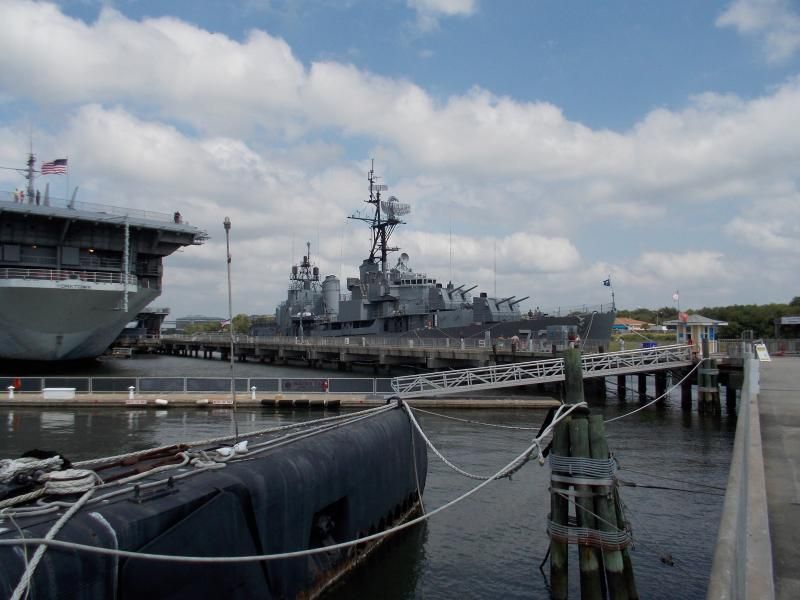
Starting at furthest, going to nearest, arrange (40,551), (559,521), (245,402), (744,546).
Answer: (245,402) → (559,521) → (40,551) → (744,546)

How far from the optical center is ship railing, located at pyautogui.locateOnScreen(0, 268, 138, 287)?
36.8 metres

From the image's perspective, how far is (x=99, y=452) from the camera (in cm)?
1852

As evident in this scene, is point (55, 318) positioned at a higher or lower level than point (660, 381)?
higher

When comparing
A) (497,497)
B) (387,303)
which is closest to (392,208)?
(387,303)

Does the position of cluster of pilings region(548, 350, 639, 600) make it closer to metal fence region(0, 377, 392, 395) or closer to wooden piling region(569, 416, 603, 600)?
wooden piling region(569, 416, 603, 600)

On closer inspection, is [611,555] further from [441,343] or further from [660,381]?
[441,343]

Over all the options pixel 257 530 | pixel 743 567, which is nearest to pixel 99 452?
pixel 257 530

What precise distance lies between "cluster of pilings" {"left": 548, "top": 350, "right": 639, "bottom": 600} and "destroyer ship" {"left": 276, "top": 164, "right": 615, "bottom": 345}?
980 inches

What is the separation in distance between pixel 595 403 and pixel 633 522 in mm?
19902

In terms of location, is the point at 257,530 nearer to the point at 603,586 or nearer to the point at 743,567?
the point at 603,586

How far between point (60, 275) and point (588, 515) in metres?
38.6

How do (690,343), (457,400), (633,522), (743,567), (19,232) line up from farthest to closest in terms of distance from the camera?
1. (19,232)
2. (690,343)
3. (457,400)
4. (633,522)
5. (743,567)

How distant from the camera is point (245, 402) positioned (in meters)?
28.0

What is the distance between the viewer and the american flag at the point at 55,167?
3509cm
